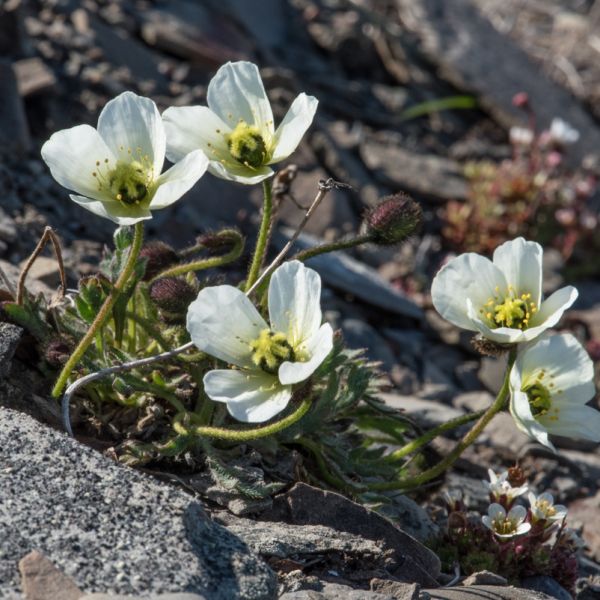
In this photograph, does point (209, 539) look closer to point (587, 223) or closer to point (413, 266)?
point (413, 266)

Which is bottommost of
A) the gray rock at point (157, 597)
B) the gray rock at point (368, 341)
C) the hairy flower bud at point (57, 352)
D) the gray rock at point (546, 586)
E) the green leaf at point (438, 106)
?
the gray rock at point (368, 341)

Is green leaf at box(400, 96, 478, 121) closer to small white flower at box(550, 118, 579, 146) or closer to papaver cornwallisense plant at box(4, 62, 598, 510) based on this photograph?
small white flower at box(550, 118, 579, 146)

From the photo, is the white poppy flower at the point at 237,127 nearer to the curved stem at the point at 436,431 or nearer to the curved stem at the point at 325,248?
the curved stem at the point at 325,248

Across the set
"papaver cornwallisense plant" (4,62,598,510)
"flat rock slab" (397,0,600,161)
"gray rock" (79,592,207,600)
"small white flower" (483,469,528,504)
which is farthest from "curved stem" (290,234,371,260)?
"flat rock slab" (397,0,600,161)

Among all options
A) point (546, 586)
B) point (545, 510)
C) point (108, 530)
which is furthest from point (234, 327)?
point (546, 586)

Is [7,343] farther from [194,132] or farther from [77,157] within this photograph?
[194,132]

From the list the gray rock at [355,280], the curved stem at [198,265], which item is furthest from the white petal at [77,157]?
the gray rock at [355,280]
